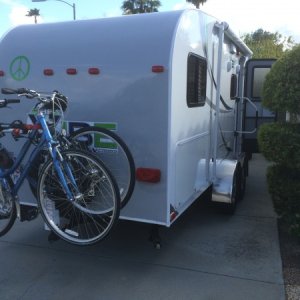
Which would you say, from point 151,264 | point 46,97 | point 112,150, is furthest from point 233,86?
point 46,97

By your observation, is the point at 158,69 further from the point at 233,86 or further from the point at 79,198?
the point at 233,86

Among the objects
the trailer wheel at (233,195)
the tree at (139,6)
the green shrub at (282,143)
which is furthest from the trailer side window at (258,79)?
the tree at (139,6)

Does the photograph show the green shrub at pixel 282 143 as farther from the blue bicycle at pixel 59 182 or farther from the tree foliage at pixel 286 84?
the blue bicycle at pixel 59 182

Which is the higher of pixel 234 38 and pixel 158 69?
pixel 234 38

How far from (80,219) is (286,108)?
94.6 inches

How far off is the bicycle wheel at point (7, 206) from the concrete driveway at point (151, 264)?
45cm

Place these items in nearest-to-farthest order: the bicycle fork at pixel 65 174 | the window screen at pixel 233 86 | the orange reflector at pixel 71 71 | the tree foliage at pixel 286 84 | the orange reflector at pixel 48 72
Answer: the bicycle fork at pixel 65 174 → the orange reflector at pixel 71 71 → the orange reflector at pixel 48 72 → the tree foliage at pixel 286 84 → the window screen at pixel 233 86

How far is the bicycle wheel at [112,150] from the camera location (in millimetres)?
3555

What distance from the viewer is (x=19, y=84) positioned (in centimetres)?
421

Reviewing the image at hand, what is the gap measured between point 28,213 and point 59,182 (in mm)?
788

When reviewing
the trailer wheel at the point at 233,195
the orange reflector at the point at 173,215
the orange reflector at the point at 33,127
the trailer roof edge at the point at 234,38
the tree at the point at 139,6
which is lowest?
the trailer wheel at the point at 233,195

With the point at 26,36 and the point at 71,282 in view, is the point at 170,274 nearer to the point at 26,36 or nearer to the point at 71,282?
the point at 71,282

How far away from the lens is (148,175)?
3.64 meters

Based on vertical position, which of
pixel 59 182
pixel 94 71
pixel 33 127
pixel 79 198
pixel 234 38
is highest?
pixel 234 38
